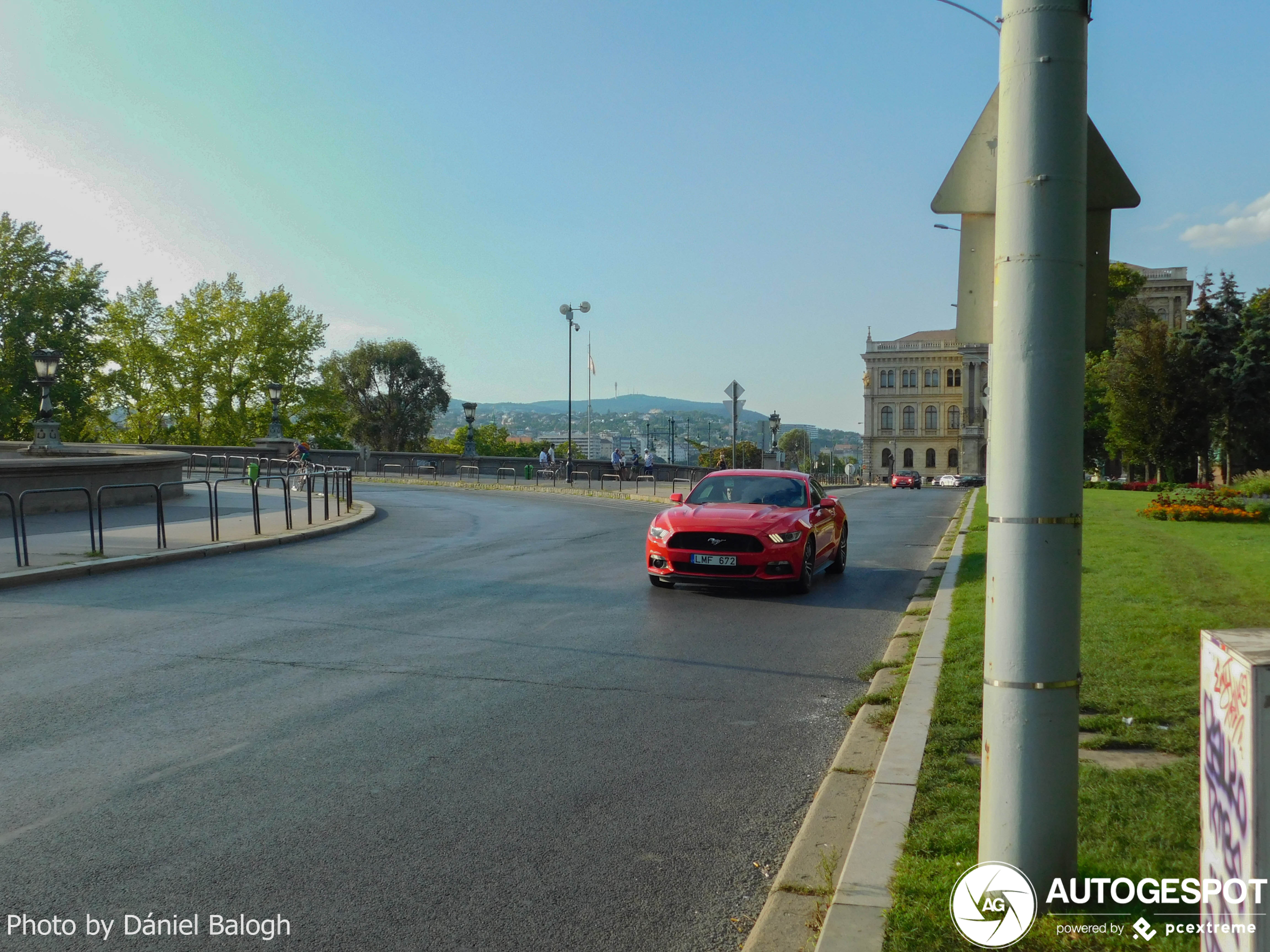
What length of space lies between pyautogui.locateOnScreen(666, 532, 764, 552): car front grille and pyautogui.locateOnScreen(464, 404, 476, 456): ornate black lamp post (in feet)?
131

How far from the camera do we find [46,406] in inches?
1092

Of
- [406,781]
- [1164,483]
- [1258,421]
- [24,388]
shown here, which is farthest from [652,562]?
[24,388]

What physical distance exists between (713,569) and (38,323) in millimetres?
55783

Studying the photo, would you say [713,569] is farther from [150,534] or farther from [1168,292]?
[1168,292]

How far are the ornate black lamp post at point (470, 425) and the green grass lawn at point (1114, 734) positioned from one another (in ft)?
135

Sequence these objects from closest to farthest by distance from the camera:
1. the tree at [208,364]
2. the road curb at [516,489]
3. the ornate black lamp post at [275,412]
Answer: the road curb at [516,489]
the ornate black lamp post at [275,412]
the tree at [208,364]

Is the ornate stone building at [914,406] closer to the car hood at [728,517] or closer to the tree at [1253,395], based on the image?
the tree at [1253,395]

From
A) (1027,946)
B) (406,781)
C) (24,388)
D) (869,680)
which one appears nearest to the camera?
(1027,946)

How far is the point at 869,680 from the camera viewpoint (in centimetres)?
735

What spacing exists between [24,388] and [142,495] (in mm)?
37668

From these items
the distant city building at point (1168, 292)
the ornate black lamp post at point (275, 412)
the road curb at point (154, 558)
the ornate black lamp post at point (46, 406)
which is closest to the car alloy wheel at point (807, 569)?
the road curb at point (154, 558)

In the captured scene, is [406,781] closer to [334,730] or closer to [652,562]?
[334,730]

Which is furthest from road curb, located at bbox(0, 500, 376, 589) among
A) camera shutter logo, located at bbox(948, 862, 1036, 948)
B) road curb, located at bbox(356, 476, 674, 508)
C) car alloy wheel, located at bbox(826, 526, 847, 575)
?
road curb, located at bbox(356, 476, 674, 508)

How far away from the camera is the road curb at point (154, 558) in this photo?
12188 millimetres
